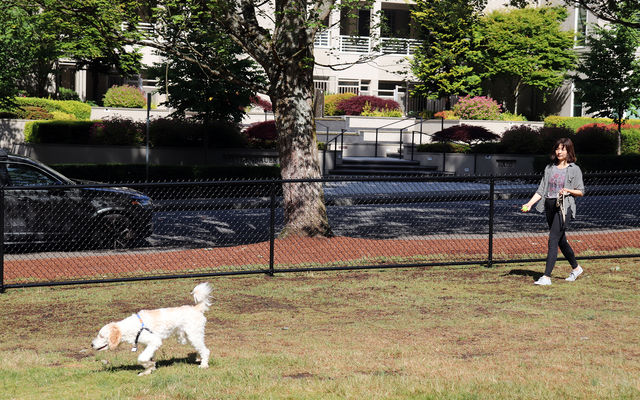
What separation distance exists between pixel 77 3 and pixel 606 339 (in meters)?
9.78

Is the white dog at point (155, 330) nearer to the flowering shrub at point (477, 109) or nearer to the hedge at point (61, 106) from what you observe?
the hedge at point (61, 106)

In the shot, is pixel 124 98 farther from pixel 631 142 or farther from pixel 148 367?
pixel 148 367

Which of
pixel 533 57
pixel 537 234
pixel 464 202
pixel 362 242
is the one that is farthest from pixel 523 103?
pixel 362 242

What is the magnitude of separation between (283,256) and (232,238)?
364 centimetres

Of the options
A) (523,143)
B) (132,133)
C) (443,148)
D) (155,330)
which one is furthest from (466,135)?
(155,330)

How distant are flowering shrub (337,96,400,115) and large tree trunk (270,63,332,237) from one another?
28229 millimetres

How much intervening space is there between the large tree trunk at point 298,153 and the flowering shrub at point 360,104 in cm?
2823

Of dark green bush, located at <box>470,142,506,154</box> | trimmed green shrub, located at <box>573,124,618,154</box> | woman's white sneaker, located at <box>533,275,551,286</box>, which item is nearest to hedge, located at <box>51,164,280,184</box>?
dark green bush, located at <box>470,142,506,154</box>

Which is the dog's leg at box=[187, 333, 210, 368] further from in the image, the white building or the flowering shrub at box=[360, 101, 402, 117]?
the white building

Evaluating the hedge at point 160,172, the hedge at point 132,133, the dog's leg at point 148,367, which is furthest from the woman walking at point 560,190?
the hedge at point 132,133

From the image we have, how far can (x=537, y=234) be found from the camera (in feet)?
51.8

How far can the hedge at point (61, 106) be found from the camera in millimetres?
34625

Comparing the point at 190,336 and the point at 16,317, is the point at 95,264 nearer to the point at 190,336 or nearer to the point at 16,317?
the point at 16,317

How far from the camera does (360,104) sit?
42156 mm
